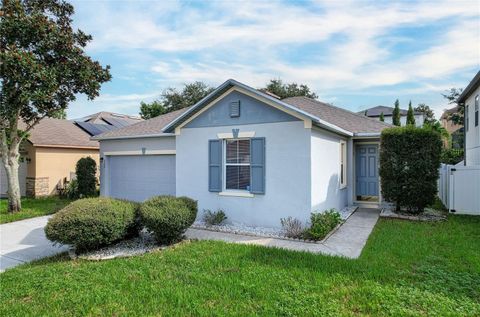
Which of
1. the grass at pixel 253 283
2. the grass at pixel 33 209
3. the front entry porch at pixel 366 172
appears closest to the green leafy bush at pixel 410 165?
the front entry porch at pixel 366 172

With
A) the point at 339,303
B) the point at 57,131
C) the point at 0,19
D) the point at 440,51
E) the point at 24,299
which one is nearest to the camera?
the point at 339,303

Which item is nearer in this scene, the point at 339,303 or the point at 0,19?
the point at 339,303

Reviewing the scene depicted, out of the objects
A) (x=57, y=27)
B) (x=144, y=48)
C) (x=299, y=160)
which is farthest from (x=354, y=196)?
(x=57, y=27)

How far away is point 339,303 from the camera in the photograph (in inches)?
175

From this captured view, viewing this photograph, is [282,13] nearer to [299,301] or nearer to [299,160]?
[299,160]

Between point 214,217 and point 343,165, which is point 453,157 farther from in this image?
point 214,217

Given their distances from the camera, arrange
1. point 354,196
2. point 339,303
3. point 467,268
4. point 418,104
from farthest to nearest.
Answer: point 418,104
point 354,196
point 467,268
point 339,303

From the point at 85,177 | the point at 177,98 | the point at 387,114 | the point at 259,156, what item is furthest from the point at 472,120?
the point at 387,114

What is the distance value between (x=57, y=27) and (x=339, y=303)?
46.0ft

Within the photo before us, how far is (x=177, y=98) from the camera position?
39.1 meters

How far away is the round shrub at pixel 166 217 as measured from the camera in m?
7.38

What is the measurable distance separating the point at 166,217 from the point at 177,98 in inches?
1319

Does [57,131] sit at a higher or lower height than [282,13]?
lower

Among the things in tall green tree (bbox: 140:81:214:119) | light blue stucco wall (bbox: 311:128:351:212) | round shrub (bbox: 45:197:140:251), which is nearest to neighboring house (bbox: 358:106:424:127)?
tall green tree (bbox: 140:81:214:119)
